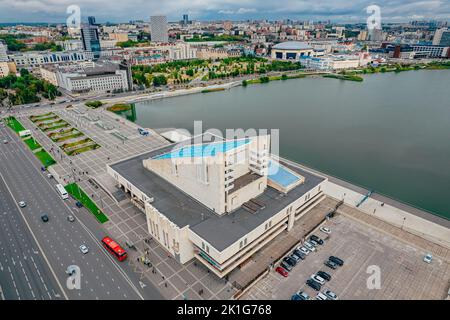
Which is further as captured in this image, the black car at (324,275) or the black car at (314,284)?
the black car at (324,275)

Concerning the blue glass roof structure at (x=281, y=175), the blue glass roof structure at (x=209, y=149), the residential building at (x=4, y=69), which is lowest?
the blue glass roof structure at (x=281, y=175)

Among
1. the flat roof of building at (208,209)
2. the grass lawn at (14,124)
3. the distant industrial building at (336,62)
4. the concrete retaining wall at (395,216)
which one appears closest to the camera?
the flat roof of building at (208,209)

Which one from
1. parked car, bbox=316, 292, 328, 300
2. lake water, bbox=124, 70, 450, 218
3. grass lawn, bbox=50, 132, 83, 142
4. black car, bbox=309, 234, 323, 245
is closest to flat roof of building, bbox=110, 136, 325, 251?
black car, bbox=309, 234, 323, 245

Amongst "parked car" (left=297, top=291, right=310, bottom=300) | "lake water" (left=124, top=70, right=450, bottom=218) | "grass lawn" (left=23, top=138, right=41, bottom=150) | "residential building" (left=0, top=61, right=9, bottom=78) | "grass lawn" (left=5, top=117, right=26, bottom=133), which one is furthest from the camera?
"residential building" (left=0, top=61, right=9, bottom=78)

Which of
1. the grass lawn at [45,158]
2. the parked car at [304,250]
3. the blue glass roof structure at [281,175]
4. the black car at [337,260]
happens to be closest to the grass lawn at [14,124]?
the grass lawn at [45,158]

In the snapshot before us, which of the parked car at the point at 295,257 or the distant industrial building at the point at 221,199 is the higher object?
the distant industrial building at the point at 221,199

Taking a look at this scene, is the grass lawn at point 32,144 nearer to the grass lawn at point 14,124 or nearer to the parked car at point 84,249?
the grass lawn at point 14,124

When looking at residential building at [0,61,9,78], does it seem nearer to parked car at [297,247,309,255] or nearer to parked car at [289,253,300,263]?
parked car at [289,253,300,263]
